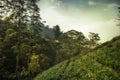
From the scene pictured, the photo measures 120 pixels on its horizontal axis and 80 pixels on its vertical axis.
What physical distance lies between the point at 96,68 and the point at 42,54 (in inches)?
1012

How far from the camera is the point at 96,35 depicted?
72500mm

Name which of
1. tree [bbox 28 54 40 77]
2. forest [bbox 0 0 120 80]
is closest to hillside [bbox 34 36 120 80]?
forest [bbox 0 0 120 80]

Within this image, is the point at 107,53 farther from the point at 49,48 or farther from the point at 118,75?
the point at 49,48

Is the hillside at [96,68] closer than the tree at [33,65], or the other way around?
the hillside at [96,68]

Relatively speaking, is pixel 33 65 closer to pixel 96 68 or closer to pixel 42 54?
pixel 42 54

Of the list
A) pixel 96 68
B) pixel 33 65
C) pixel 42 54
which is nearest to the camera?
pixel 96 68

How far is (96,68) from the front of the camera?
22.6 m

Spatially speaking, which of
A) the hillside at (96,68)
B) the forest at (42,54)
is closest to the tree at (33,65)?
the forest at (42,54)

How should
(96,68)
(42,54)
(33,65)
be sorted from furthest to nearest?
(42,54)
(33,65)
(96,68)

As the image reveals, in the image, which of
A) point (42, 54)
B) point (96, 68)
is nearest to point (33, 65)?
point (42, 54)

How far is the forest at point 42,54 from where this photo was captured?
910 inches

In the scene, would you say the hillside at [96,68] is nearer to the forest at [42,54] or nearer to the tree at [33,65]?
the forest at [42,54]

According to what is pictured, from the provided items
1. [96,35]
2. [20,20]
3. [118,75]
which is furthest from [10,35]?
[96,35]

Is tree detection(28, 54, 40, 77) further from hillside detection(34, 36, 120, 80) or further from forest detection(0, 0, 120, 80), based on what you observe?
hillside detection(34, 36, 120, 80)
